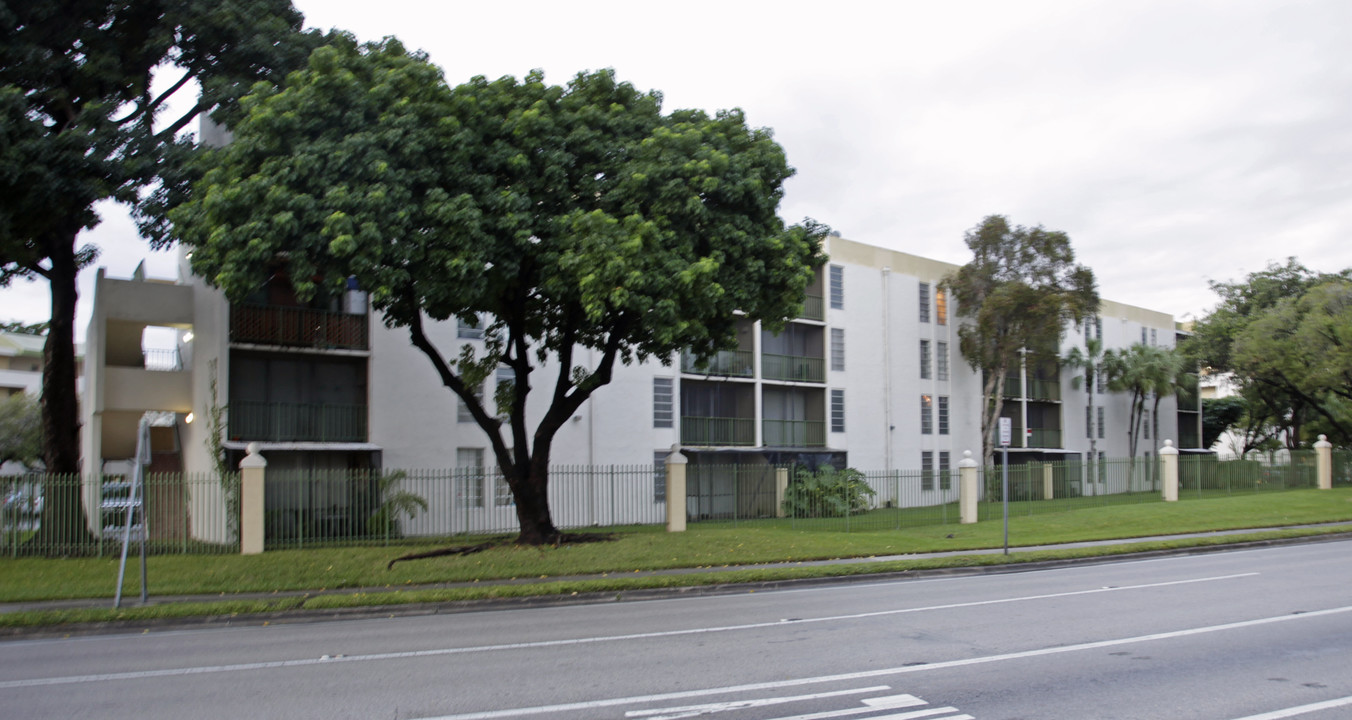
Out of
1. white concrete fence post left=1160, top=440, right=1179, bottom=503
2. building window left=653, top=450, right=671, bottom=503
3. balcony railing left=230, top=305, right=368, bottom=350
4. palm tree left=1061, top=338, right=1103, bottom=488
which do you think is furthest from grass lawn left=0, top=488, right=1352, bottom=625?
palm tree left=1061, top=338, right=1103, bottom=488

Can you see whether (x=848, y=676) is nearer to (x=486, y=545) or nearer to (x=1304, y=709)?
(x=1304, y=709)

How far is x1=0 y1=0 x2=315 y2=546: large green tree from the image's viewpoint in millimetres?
19031

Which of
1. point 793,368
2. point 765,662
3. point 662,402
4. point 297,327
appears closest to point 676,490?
point 662,402

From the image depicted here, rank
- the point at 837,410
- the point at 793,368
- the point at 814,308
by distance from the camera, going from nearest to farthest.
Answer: the point at 793,368 < the point at 814,308 < the point at 837,410

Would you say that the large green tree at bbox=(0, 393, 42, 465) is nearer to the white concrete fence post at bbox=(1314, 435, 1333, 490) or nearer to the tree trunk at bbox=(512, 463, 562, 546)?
the tree trunk at bbox=(512, 463, 562, 546)

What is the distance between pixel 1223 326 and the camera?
160 feet

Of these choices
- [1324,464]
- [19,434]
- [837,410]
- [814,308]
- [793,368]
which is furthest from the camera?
[19,434]

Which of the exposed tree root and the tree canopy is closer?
the exposed tree root

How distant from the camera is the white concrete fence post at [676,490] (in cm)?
2345

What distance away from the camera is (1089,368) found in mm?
46000

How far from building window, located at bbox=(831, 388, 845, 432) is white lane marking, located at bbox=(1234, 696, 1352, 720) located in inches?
1148

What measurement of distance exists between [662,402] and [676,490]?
799 cm

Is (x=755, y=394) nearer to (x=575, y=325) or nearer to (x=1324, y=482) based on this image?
(x=575, y=325)

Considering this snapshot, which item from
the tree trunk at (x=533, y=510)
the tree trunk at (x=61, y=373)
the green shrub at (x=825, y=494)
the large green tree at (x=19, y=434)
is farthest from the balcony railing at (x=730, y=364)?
the large green tree at (x=19, y=434)
